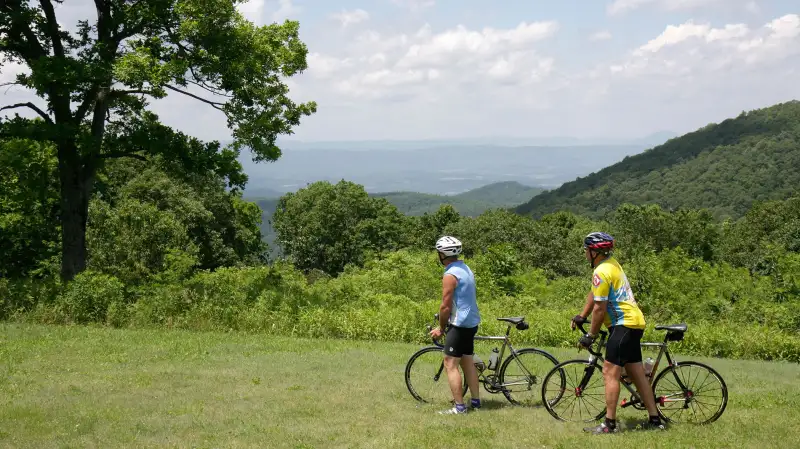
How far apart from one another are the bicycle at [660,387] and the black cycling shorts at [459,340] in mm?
1065

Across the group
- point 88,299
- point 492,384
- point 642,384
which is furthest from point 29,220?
point 642,384

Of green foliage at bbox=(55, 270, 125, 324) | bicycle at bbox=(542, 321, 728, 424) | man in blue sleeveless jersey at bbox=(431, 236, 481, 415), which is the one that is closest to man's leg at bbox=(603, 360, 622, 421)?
bicycle at bbox=(542, 321, 728, 424)

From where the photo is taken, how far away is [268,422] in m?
8.00

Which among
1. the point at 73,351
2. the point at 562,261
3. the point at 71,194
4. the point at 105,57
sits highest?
the point at 105,57

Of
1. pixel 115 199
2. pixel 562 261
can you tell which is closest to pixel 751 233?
pixel 562 261

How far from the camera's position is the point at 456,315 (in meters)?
8.18

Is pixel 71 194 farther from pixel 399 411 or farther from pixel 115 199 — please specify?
pixel 115 199

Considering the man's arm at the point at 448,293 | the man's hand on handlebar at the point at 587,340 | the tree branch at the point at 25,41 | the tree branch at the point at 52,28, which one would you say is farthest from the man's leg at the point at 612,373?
the tree branch at the point at 52,28

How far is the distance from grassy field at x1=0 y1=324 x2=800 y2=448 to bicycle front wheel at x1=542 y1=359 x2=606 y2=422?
0.71ft

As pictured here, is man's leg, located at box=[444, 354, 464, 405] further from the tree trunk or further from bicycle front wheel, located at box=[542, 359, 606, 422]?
the tree trunk

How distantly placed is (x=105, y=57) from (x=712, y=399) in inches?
687

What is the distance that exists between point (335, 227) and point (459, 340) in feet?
231

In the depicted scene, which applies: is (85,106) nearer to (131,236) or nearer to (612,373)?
(612,373)

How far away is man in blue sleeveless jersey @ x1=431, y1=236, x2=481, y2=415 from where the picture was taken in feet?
26.6
